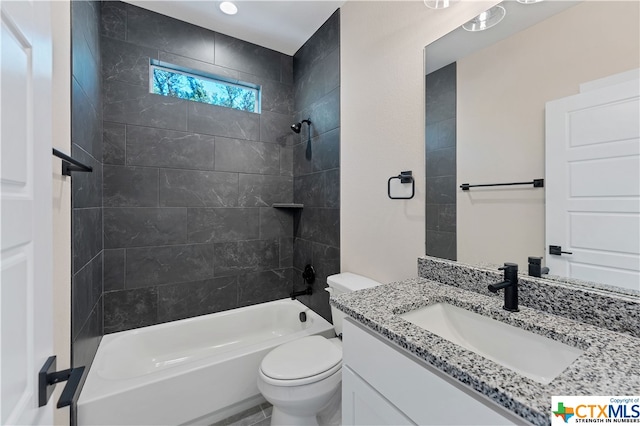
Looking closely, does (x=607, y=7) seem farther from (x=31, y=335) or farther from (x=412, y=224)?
(x=31, y=335)

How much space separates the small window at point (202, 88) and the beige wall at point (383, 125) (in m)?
0.99

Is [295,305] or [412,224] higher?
[412,224]

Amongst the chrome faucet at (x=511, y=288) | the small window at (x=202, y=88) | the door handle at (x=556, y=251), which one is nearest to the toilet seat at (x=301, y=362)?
the chrome faucet at (x=511, y=288)

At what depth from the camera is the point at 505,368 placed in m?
0.62

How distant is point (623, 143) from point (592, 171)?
101mm

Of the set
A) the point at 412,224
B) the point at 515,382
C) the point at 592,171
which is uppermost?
the point at 592,171

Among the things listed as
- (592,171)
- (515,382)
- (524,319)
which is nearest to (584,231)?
(592,171)

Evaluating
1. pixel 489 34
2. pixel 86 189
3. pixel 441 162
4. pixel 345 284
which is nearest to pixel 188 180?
pixel 86 189

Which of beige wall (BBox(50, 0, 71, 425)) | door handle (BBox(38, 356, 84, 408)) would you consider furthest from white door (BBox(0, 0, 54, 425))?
beige wall (BBox(50, 0, 71, 425))

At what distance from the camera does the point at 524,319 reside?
2.90 ft

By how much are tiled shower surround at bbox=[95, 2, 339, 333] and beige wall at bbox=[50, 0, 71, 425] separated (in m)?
0.88

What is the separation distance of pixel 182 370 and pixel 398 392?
1.32m

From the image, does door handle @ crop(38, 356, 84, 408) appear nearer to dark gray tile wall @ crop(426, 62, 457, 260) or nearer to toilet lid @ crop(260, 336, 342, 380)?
toilet lid @ crop(260, 336, 342, 380)

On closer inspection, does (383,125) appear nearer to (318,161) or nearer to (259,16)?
(318,161)
